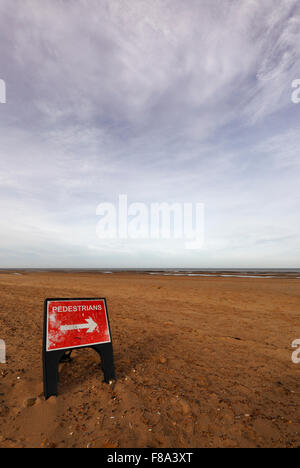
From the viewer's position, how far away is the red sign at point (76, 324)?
3589 mm

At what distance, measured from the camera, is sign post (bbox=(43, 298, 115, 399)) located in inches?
135

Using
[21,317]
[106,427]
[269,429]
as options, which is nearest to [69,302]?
[106,427]

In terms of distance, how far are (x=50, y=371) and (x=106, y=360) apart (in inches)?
37.4

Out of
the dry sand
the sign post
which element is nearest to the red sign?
the sign post

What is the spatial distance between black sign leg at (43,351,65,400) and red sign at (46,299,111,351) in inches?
3.5

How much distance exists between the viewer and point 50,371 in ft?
11.2

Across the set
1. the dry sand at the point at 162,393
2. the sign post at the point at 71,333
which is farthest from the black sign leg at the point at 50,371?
the dry sand at the point at 162,393

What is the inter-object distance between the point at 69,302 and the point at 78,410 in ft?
5.29

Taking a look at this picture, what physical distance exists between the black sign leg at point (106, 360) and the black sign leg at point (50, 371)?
68 cm

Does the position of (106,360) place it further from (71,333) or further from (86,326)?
(71,333)

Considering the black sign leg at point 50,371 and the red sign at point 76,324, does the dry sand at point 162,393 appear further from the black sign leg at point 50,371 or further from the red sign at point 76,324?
the red sign at point 76,324
